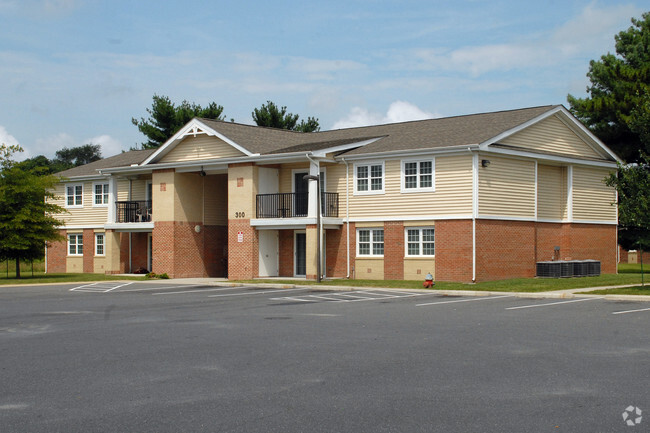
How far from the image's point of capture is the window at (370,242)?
3354 cm

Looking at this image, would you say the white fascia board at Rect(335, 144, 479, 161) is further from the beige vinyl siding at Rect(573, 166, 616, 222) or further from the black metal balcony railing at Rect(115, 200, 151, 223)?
the black metal balcony railing at Rect(115, 200, 151, 223)

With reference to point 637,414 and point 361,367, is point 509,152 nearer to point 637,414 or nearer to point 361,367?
point 361,367

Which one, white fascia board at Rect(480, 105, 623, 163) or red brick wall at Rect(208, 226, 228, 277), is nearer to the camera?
white fascia board at Rect(480, 105, 623, 163)

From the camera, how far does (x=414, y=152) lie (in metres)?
31.7

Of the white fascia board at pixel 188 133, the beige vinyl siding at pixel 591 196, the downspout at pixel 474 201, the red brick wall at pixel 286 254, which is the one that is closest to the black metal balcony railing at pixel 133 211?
the white fascia board at pixel 188 133

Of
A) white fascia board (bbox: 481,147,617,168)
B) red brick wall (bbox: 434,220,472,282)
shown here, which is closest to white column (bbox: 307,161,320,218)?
red brick wall (bbox: 434,220,472,282)

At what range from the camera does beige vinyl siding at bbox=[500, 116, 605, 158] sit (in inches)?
1286

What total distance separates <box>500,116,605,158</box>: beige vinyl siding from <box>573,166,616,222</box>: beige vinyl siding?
2.76 ft

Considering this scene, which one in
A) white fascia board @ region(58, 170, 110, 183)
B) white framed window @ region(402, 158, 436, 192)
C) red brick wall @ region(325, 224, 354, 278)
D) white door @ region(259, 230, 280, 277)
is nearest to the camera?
white framed window @ region(402, 158, 436, 192)

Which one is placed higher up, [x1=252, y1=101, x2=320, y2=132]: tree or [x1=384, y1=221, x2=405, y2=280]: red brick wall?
[x1=252, y1=101, x2=320, y2=132]: tree

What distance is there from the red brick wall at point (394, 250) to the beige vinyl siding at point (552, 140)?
568 cm

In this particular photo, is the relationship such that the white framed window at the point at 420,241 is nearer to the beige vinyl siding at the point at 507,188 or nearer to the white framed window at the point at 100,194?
the beige vinyl siding at the point at 507,188

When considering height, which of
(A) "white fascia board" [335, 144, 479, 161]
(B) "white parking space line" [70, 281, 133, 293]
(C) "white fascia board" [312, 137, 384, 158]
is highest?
(C) "white fascia board" [312, 137, 384, 158]

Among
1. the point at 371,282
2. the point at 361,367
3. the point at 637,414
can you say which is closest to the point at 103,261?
the point at 371,282
